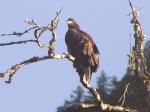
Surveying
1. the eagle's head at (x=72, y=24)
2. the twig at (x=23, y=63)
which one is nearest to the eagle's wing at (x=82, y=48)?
the eagle's head at (x=72, y=24)

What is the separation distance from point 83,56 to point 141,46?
2722 mm

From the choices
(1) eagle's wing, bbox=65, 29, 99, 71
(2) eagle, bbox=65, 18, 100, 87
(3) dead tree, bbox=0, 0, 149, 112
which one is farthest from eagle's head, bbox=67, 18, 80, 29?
(3) dead tree, bbox=0, 0, 149, 112

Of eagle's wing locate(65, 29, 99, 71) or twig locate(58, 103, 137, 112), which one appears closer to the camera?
twig locate(58, 103, 137, 112)

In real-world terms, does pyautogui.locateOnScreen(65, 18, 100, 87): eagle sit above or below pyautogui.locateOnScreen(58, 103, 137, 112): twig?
above

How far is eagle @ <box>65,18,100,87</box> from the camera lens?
44.9 ft

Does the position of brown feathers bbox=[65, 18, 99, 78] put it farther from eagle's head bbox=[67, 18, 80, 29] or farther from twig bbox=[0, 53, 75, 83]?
twig bbox=[0, 53, 75, 83]

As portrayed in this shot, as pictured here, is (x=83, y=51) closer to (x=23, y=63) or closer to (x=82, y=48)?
(x=82, y=48)

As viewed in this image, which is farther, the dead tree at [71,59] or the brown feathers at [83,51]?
the brown feathers at [83,51]

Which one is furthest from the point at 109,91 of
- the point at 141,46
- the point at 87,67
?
the point at 141,46

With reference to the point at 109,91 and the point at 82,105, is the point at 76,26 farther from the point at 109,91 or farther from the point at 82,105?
the point at 109,91

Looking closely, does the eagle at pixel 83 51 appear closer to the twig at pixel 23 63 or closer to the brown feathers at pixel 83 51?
the brown feathers at pixel 83 51

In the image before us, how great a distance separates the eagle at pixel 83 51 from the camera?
13.7 meters

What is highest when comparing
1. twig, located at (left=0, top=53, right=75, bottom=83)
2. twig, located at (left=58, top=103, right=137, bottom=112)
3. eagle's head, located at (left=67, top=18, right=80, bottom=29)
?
eagle's head, located at (left=67, top=18, right=80, bottom=29)

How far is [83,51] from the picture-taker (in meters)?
14.2
